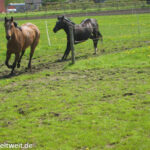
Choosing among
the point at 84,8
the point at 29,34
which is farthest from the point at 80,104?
the point at 84,8

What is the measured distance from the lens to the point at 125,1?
45500mm

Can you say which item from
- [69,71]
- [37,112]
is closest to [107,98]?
[37,112]

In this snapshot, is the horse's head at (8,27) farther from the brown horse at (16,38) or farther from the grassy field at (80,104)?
the grassy field at (80,104)

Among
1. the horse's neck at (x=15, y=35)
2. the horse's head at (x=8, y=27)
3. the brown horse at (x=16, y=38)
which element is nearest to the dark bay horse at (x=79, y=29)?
the brown horse at (x=16, y=38)

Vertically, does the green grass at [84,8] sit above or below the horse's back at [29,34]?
above

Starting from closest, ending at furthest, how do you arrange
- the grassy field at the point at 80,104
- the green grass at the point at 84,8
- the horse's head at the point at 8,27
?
the grassy field at the point at 80,104 < the horse's head at the point at 8,27 < the green grass at the point at 84,8

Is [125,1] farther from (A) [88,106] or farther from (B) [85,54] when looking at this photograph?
(A) [88,106]

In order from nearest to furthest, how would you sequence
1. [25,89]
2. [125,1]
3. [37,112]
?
[37,112]
[25,89]
[125,1]

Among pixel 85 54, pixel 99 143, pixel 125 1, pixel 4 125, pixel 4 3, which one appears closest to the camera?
pixel 99 143

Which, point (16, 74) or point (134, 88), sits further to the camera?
point (16, 74)

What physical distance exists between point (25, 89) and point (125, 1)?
39679 millimetres

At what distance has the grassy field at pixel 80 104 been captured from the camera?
16.3 ft

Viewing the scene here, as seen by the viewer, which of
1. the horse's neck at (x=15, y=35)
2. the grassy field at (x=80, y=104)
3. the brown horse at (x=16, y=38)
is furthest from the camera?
the horse's neck at (x=15, y=35)

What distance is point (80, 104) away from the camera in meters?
6.68
